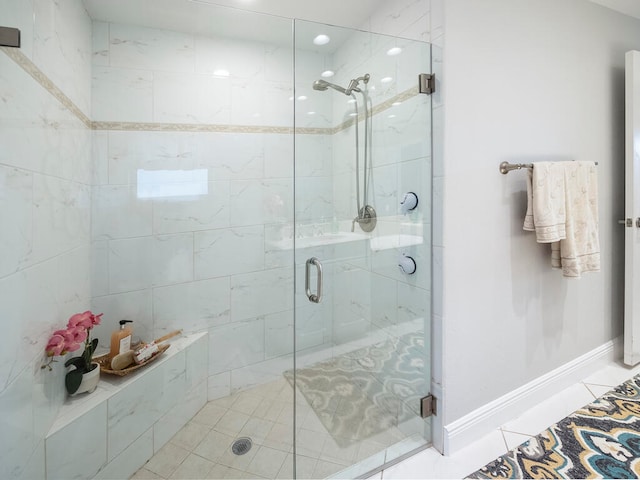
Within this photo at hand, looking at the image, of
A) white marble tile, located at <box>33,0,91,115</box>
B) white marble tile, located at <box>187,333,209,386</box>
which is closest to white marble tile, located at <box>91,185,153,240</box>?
white marble tile, located at <box>33,0,91,115</box>

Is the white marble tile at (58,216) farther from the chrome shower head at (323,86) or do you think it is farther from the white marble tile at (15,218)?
the chrome shower head at (323,86)

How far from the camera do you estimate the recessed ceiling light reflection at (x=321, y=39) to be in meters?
1.39

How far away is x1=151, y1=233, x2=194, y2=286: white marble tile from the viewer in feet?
5.09

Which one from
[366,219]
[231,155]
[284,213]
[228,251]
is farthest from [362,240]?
[231,155]

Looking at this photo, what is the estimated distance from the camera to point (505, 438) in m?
1.50

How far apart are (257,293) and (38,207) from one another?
1071 millimetres

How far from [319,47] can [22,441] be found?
189 centimetres

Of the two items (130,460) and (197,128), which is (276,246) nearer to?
(197,128)

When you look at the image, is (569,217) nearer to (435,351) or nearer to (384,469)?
(435,351)

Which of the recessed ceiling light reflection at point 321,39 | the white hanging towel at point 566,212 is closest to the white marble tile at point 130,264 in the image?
the recessed ceiling light reflection at point 321,39

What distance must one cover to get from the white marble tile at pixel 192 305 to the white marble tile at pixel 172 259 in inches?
1.9

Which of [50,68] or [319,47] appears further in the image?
[319,47]

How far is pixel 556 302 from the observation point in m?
1.78

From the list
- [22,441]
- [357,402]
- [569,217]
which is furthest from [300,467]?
[569,217]
